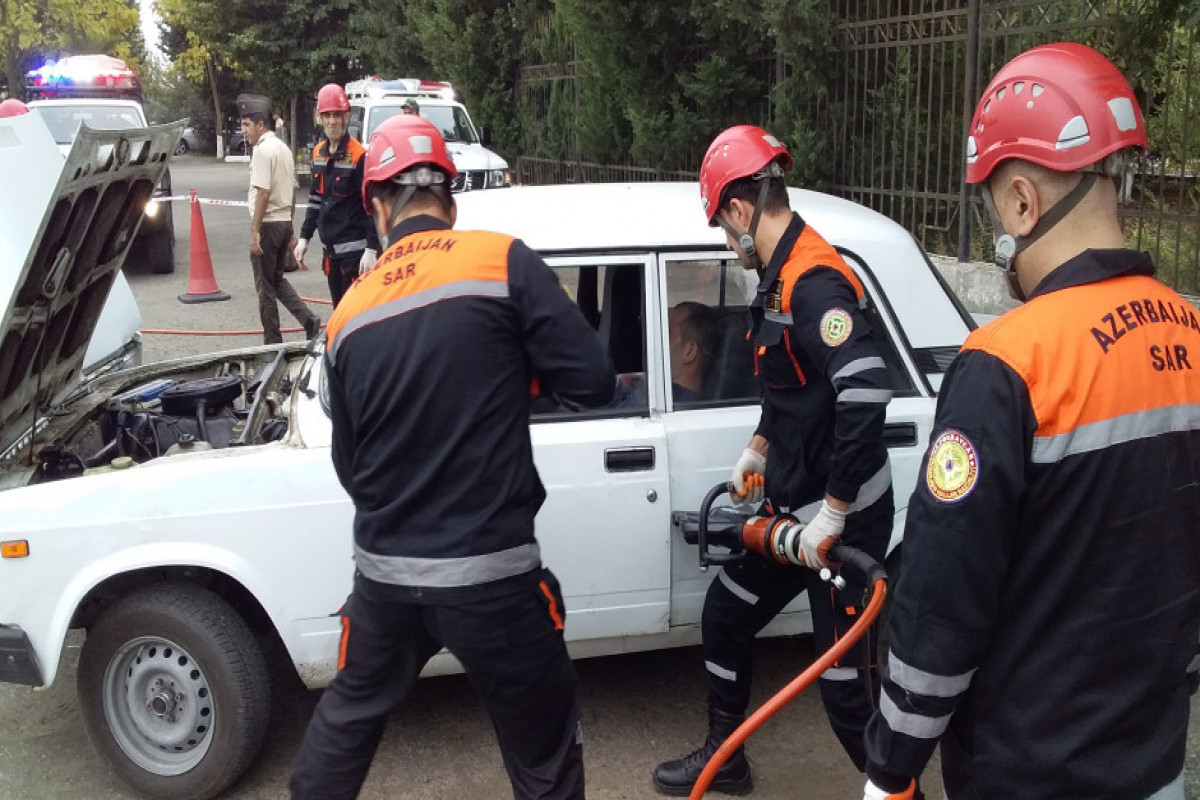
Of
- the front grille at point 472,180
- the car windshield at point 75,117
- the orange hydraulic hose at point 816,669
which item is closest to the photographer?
the orange hydraulic hose at point 816,669

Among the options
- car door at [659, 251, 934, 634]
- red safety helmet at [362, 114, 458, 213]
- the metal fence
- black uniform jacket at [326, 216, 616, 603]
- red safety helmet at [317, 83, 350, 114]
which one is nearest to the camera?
black uniform jacket at [326, 216, 616, 603]

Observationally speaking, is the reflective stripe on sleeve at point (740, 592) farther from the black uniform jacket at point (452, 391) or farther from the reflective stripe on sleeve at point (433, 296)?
the reflective stripe on sleeve at point (433, 296)

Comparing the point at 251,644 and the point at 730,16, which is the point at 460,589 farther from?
the point at 730,16

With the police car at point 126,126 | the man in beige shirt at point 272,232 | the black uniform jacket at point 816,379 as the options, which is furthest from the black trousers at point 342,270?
the black uniform jacket at point 816,379

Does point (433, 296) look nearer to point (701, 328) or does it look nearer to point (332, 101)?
point (701, 328)

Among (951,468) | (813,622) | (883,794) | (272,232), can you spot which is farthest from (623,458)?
(272,232)

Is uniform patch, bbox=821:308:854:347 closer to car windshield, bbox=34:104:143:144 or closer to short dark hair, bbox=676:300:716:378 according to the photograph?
short dark hair, bbox=676:300:716:378

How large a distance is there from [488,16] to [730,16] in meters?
10.6

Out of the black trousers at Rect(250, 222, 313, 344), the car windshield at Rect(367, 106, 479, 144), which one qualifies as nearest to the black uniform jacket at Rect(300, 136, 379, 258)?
the black trousers at Rect(250, 222, 313, 344)

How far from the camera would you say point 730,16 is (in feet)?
32.9

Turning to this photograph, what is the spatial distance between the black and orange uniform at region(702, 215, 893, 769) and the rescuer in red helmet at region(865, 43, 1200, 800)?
115 centimetres

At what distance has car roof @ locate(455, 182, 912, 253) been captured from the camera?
366 centimetres

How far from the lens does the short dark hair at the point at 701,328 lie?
375 cm

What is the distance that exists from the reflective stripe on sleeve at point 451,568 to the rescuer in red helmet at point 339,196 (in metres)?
5.84
